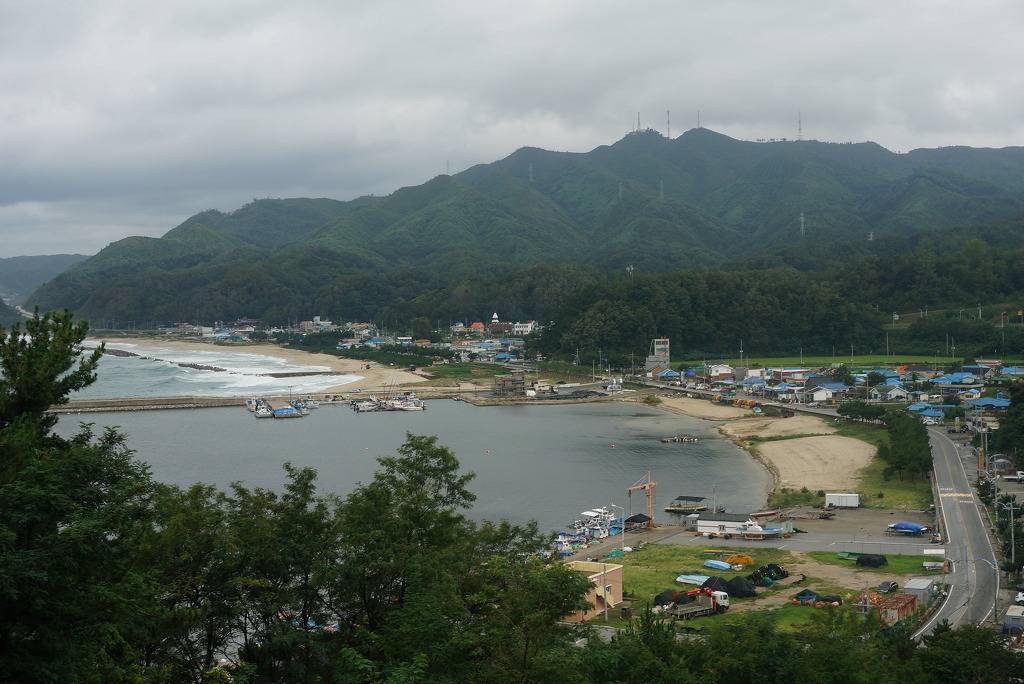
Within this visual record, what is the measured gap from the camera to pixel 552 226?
154m

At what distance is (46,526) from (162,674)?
1.28 metres

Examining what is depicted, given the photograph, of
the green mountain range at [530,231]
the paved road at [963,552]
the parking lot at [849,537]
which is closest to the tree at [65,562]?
the paved road at [963,552]

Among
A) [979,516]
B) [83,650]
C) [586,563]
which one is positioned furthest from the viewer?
[979,516]

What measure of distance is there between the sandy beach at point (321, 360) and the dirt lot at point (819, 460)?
25302 millimetres

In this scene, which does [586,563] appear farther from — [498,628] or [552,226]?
[552,226]

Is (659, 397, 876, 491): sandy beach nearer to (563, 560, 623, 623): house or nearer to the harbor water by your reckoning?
the harbor water

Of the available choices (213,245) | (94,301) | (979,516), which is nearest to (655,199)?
(213,245)

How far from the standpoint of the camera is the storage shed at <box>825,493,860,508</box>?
900 inches

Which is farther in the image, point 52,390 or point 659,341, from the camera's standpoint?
point 659,341

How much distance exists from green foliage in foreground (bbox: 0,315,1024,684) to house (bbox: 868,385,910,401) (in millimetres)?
31228

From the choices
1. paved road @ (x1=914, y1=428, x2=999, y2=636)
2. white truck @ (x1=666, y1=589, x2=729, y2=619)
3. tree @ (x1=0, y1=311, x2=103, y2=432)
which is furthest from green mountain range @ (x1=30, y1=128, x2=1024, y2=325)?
tree @ (x1=0, y1=311, x2=103, y2=432)

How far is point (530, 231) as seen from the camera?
146750 millimetres

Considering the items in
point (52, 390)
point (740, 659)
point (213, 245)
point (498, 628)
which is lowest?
point (740, 659)

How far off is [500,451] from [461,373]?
→ 24241 mm
